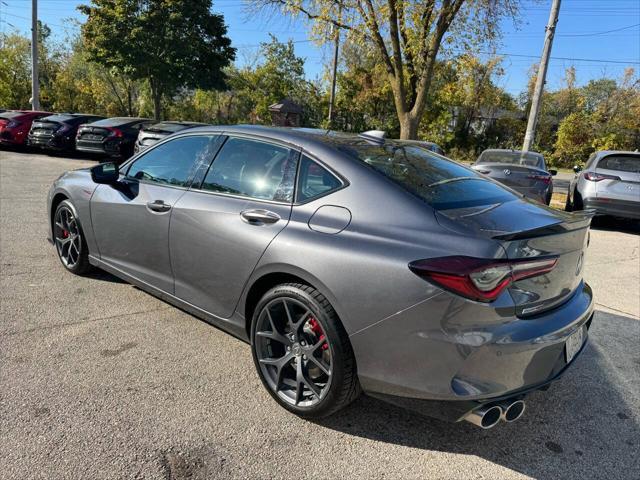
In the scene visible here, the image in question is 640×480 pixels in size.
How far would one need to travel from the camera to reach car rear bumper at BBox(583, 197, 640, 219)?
8.08 m

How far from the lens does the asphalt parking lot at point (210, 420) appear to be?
2.22 m

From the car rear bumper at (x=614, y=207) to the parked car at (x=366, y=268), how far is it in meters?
6.43

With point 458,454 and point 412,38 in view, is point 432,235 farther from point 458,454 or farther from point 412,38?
point 412,38

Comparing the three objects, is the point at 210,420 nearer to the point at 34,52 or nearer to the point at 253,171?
the point at 253,171

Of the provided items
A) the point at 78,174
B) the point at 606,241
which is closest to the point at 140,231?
the point at 78,174

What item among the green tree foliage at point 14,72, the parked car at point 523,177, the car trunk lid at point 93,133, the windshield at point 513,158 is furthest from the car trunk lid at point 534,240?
the green tree foliage at point 14,72

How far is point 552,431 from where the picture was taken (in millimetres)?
2596

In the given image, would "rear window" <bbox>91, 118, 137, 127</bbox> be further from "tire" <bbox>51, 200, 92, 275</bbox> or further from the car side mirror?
the car side mirror

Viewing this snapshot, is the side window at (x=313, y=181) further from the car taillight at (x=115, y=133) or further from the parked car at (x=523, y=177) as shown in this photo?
the car taillight at (x=115, y=133)

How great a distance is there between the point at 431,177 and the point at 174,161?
1.92 m

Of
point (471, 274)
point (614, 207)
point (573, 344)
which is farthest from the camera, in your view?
point (614, 207)

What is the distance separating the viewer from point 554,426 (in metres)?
2.64

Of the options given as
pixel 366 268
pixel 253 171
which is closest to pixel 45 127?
pixel 253 171

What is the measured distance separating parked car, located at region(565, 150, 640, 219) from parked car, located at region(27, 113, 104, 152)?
1444 centimetres
